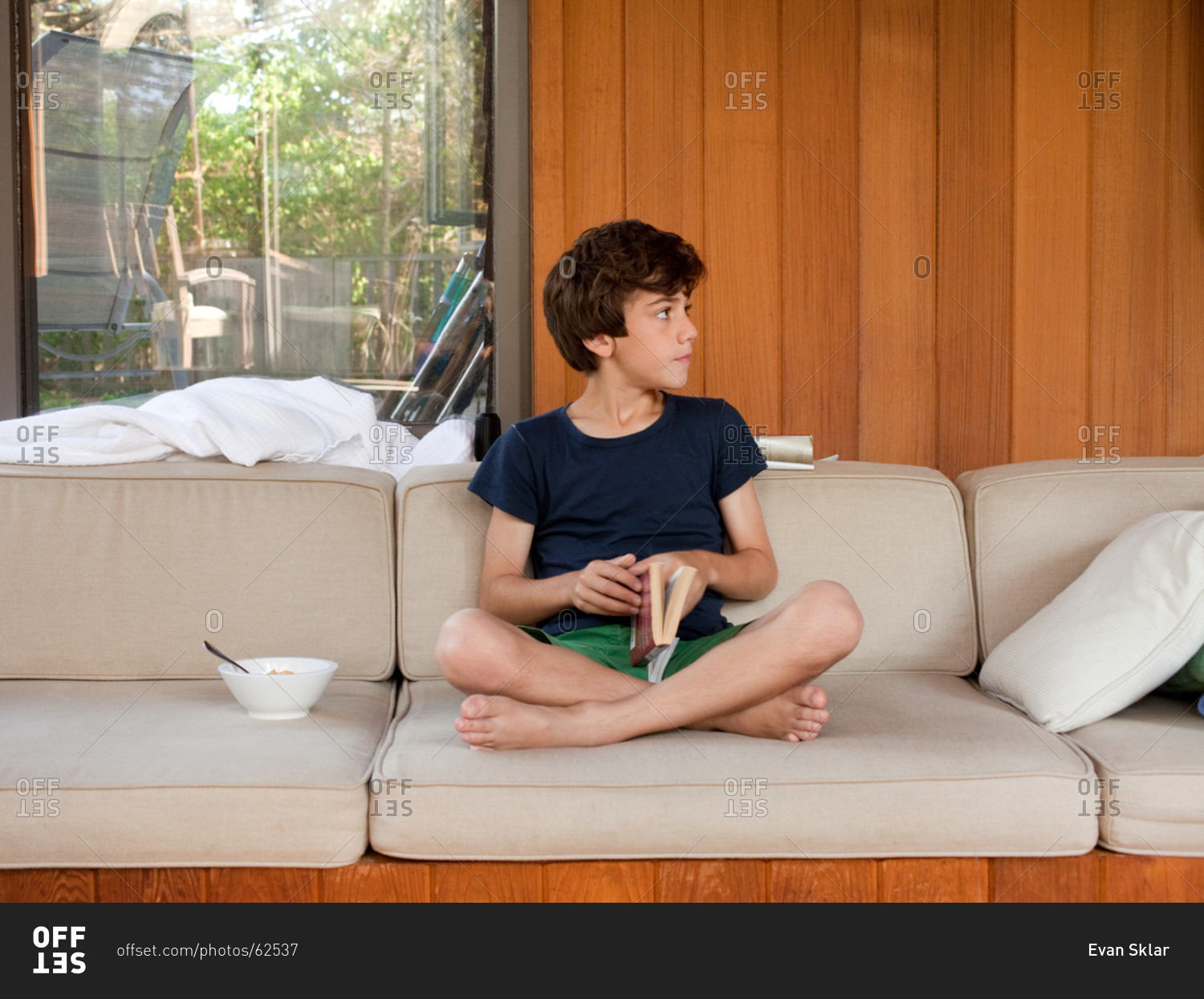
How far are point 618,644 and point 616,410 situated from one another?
42cm

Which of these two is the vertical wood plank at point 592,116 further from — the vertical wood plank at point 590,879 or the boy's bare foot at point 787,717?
the vertical wood plank at point 590,879

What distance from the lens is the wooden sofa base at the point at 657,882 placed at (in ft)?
4.56

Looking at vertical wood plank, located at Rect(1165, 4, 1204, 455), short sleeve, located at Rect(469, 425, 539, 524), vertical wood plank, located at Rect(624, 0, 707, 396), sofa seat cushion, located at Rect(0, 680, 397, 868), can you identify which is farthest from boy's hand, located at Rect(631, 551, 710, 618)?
vertical wood plank, located at Rect(1165, 4, 1204, 455)

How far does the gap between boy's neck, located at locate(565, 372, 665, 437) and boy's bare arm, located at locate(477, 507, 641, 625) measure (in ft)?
0.70

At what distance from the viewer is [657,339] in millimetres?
1811

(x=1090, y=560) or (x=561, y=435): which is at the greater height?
(x=561, y=435)

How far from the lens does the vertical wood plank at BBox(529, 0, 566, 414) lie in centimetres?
236

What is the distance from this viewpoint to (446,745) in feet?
4.83

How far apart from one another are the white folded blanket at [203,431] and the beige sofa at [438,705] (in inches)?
1.6

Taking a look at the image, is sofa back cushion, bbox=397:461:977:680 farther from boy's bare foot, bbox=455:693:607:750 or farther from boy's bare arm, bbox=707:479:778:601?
boy's bare foot, bbox=455:693:607:750

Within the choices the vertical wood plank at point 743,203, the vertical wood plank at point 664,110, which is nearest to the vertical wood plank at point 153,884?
the vertical wood plank at point 743,203
